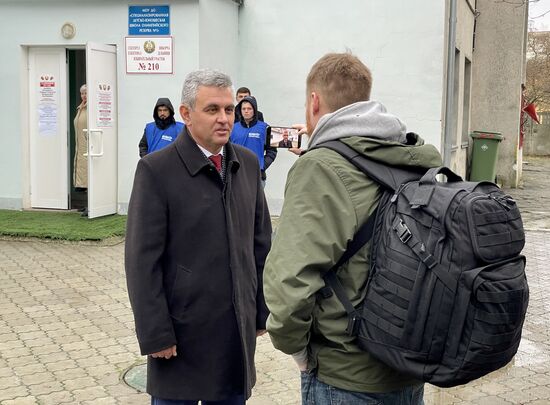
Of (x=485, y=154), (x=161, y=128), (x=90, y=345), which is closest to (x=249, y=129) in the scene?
(x=161, y=128)

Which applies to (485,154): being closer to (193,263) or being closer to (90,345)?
(90,345)

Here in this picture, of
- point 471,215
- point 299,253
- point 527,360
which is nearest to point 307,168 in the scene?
point 299,253

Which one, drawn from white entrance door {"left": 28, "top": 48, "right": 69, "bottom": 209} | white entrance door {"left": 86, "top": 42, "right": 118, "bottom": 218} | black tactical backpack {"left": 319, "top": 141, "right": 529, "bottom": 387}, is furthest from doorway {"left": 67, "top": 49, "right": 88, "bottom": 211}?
black tactical backpack {"left": 319, "top": 141, "right": 529, "bottom": 387}

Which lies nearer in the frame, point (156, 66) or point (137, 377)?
point (137, 377)

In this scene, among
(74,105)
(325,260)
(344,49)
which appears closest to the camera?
(325,260)

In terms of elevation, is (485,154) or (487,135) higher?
(487,135)

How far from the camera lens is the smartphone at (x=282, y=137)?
32.7ft

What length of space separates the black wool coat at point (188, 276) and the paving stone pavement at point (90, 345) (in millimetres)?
1743

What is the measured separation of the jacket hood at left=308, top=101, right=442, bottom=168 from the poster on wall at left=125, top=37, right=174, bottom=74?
8871 millimetres

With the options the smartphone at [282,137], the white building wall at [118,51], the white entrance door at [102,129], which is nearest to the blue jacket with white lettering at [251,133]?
the smartphone at [282,137]

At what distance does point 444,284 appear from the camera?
6.89 feet

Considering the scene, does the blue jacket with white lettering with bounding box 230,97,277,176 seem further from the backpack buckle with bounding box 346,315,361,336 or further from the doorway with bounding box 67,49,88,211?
the backpack buckle with bounding box 346,315,361,336

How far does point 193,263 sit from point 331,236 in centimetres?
100

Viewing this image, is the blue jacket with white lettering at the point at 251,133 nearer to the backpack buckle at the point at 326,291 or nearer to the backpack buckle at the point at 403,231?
the backpack buckle at the point at 326,291
